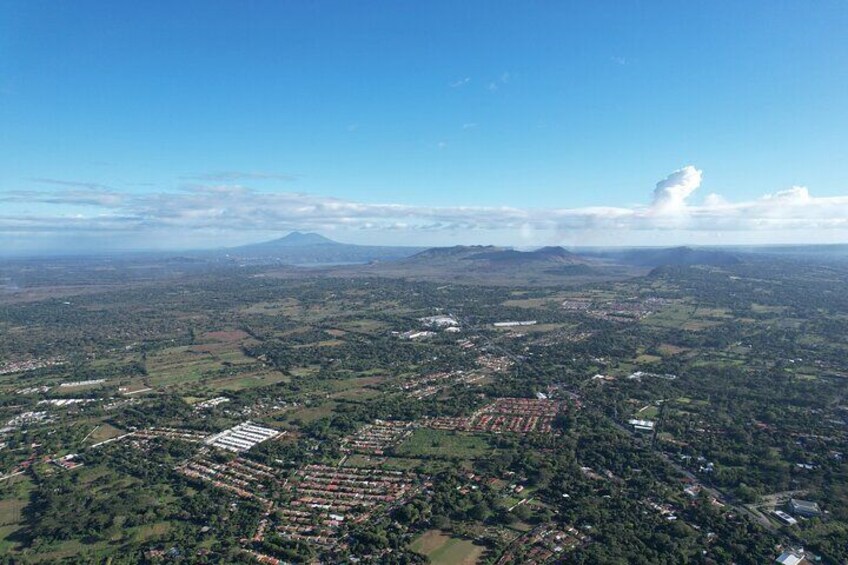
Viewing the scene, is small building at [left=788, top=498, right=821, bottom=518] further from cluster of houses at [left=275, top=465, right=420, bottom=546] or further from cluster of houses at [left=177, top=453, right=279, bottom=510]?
cluster of houses at [left=177, top=453, right=279, bottom=510]

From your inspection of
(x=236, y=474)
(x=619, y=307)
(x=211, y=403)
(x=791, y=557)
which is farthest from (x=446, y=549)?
(x=619, y=307)

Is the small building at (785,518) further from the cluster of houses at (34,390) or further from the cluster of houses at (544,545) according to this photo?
the cluster of houses at (34,390)

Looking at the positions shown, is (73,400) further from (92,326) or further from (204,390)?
(92,326)

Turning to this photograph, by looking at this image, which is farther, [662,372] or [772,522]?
[662,372]

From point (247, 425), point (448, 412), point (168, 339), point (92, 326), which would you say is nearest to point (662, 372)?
point (448, 412)

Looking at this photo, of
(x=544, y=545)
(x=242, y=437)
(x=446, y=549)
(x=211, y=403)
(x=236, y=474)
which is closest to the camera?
(x=446, y=549)

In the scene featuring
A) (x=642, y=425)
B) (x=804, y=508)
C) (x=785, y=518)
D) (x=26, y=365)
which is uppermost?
(x=26, y=365)

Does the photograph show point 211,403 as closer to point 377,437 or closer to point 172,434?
point 172,434
